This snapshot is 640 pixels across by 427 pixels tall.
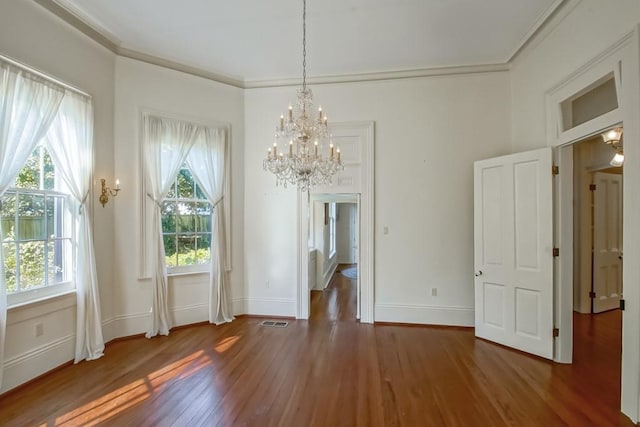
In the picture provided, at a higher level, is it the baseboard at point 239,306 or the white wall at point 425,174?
the white wall at point 425,174

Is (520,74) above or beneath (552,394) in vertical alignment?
above

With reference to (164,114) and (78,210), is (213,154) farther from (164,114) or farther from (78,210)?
(78,210)

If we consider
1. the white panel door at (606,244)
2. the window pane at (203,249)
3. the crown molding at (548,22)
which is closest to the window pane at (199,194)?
the window pane at (203,249)

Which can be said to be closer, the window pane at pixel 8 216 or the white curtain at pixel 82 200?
the window pane at pixel 8 216

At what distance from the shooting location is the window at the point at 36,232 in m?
2.60

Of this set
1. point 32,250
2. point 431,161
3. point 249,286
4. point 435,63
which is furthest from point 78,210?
point 435,63

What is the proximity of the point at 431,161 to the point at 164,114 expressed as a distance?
3738 millimetres

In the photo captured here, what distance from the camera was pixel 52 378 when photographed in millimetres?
2717

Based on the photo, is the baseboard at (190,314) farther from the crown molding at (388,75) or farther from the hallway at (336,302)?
the crown molding at (388,75)

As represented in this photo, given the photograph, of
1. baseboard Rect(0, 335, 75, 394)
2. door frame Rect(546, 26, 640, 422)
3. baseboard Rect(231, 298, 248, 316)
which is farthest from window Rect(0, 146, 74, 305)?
door frame Rect(546, 26, 640, 422)

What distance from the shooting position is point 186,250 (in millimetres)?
4051

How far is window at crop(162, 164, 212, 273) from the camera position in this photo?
3934 mm

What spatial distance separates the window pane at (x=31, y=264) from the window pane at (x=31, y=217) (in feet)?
0.29

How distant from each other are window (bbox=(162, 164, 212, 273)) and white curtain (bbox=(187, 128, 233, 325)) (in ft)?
0.54
